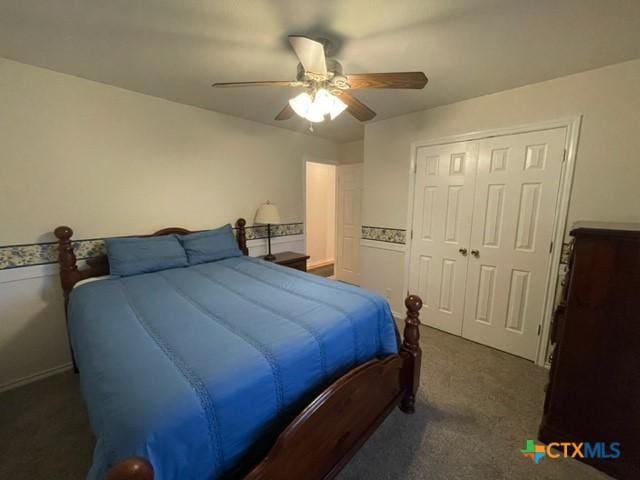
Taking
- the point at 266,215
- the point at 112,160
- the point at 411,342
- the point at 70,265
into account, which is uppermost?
the point at 112,160

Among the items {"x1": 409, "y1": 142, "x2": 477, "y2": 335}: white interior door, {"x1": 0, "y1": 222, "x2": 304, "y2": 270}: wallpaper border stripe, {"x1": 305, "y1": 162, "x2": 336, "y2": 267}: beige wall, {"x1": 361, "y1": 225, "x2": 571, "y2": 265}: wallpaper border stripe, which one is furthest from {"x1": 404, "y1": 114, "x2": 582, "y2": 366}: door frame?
{"x1": 0, "y1": 222, "x2": 304, "y2": 270}: wallpaper border stripe

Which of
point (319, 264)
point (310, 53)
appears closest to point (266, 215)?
point (310, 53)

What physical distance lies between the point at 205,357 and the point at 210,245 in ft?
5.73

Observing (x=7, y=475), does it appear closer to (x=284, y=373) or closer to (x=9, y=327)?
(x=9, y=327)

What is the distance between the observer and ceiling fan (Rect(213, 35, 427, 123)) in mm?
1364

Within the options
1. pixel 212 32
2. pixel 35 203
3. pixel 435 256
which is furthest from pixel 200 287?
pixel 435 256

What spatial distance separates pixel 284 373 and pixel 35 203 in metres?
2.28

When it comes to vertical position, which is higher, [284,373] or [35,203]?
[35,203]

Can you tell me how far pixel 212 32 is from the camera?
60.0 inches

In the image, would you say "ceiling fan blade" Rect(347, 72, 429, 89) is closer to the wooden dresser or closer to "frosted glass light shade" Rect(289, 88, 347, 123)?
"frosted glass light shade" Rect(289, 88, 347, 123)

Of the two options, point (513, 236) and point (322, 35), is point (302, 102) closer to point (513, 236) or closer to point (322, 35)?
point (322, 35)

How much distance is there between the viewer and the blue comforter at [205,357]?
0.82 meters

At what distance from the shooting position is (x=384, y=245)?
10.7ft

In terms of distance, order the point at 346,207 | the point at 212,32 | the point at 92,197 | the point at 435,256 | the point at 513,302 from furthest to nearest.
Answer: the point at 346,207 < the point at 435,256 < the point at 513,302 < the point at 92,197 < the point at 212,32
